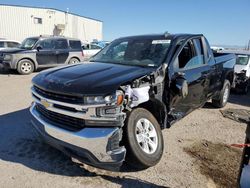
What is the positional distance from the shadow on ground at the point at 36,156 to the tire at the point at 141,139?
288 millimetres

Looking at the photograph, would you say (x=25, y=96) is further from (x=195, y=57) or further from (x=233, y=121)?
(x=233, y=121)

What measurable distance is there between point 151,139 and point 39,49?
10.6m

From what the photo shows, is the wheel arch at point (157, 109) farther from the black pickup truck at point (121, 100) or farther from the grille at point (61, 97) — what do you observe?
the grille at point (61, 97)

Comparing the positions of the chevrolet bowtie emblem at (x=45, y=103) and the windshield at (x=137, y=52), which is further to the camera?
the windshield at (x=137, y=52)

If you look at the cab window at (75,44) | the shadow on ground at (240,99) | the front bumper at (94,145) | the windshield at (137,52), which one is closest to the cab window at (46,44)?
the cab window at (75,44)

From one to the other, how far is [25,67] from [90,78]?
1019 centimetres

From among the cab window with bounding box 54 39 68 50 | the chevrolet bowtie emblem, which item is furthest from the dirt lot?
the cab window with bounding box 54 39 68 50

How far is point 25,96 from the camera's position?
7723mm

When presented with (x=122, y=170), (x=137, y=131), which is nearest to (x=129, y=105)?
(x=137, y=131)

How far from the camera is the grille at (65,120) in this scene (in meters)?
3.03

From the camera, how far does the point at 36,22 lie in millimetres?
29281

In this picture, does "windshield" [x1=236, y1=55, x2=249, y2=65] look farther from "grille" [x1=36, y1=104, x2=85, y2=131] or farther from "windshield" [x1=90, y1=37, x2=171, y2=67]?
"grille" [x1=36, y1=104, x2=85, y2=131]

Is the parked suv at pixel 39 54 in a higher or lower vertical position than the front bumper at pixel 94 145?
higher

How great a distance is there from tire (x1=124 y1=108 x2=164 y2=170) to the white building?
28308mm
